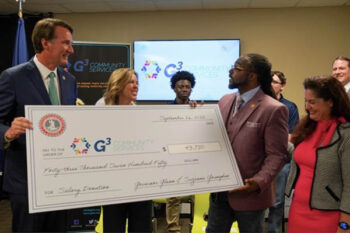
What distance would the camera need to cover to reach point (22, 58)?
14.3ft

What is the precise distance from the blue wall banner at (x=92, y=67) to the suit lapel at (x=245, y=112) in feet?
9.67

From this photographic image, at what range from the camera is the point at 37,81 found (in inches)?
70.0

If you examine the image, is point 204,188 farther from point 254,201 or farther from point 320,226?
point 320,226

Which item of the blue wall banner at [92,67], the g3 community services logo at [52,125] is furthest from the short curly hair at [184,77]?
the g3 community services logo at [52,125]

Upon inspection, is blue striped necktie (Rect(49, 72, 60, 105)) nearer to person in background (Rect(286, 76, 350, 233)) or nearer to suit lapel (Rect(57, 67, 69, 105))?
suit lapel (Rect(57, 67, 69, 105))

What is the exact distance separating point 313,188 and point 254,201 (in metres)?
0.36

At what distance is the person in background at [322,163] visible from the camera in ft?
5.54

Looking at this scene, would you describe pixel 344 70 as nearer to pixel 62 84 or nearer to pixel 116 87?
pixel 116 87

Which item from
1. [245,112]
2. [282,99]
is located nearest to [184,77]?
[282,99]

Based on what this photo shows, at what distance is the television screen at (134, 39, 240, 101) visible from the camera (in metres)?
5.33

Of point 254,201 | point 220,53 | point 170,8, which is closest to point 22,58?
point 170,8

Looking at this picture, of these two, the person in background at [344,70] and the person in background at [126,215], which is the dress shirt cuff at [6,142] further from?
the person in background at [344,70]

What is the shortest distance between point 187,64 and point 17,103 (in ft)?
13.0

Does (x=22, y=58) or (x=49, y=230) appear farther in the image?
(x=22, y=58)
